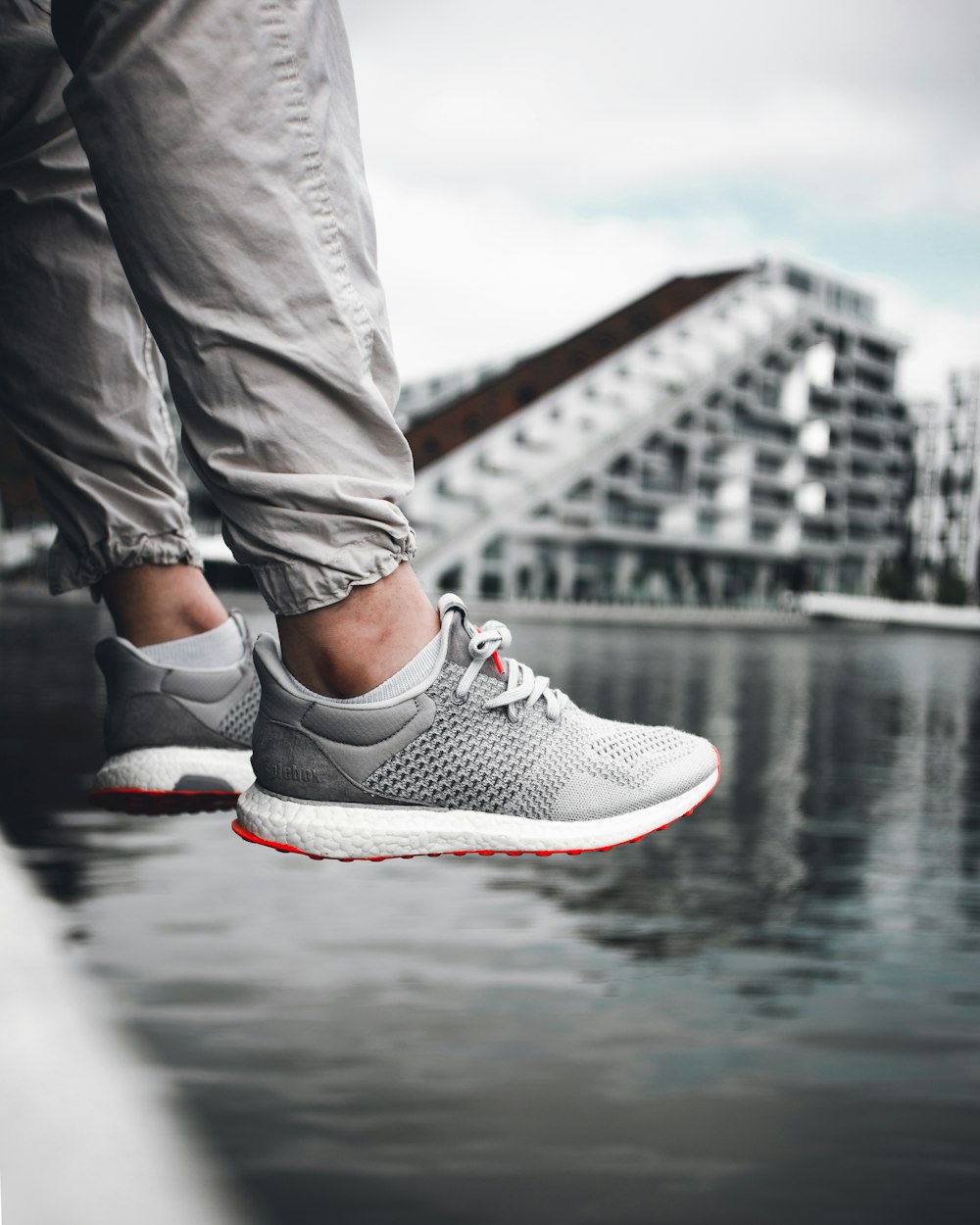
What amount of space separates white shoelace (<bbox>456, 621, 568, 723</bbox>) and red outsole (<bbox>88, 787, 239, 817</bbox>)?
1.33 feet

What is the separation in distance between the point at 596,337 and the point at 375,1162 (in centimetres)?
7763

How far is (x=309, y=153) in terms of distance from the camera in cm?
134

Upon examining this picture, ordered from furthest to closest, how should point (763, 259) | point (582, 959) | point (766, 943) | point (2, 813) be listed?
point (763, 259), point (2, 813), point (766, 943), point (582, 959)

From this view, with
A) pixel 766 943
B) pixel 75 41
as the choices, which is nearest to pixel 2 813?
pixel 766 943

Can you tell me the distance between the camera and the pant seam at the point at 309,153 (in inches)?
51.4

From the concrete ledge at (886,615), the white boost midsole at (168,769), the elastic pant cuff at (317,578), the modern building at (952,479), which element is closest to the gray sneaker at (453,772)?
the elastic pant cuff at (317,578)

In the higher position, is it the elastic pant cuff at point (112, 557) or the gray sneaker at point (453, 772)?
the elastic pant cuff at point (112, 557)

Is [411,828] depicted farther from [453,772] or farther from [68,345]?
[68,345]

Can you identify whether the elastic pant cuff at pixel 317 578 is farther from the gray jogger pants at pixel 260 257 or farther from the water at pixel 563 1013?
the water at pixel 563 1013

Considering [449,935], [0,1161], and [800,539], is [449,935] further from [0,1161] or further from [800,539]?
[800,539]

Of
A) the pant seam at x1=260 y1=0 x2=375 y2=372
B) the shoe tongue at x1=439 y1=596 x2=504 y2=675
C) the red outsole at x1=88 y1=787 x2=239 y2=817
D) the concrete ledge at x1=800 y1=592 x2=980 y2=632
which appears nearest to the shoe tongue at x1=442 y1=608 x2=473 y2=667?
the shoe tongue at x1=439 y1=596 x2=504 y2=675

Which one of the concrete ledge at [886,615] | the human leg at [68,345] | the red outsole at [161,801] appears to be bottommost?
the concrete ledge at [886,615]

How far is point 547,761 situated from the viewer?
1.62 m

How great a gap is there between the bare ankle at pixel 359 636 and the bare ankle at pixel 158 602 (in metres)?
0.51
